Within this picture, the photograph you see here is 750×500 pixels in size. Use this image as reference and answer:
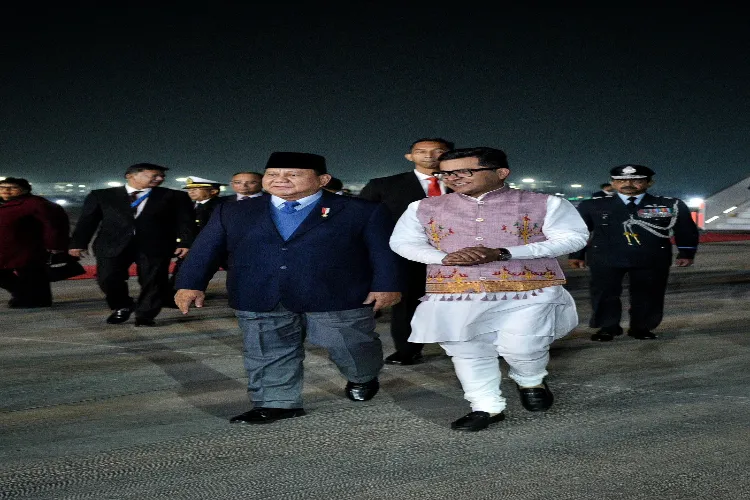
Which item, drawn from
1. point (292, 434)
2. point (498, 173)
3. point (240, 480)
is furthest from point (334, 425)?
point (498, 173)

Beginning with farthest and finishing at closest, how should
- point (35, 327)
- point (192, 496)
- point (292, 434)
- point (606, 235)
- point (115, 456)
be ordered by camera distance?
point (35, 327)
point (606, 235)
point (292, 434)
point (115, 456)
point (192, 496)

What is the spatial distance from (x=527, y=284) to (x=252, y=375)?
65.1 inches

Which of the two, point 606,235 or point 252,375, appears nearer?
point 252,375

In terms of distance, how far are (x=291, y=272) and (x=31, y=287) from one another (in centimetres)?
736

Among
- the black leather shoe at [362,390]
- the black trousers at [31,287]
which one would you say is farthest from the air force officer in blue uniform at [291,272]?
the black trousers at [31,287]

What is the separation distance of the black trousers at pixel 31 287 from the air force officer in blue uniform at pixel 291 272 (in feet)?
22.7

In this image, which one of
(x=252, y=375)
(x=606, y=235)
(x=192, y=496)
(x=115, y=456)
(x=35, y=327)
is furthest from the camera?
(x=35, y=327)

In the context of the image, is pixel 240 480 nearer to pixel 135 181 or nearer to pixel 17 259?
pixel 135 181

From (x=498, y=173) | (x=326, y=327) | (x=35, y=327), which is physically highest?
(x=498, y=173)

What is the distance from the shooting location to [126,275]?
10.2 m

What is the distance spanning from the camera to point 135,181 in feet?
32.9

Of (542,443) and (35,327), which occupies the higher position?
(542,443)

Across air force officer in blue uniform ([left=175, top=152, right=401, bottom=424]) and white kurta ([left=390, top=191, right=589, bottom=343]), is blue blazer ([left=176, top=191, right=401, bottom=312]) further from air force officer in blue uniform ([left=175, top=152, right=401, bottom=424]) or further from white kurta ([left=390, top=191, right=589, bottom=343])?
white kurta ([left=390, top=191, right=589, bottom=343])

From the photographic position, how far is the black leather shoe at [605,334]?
8.58 m
